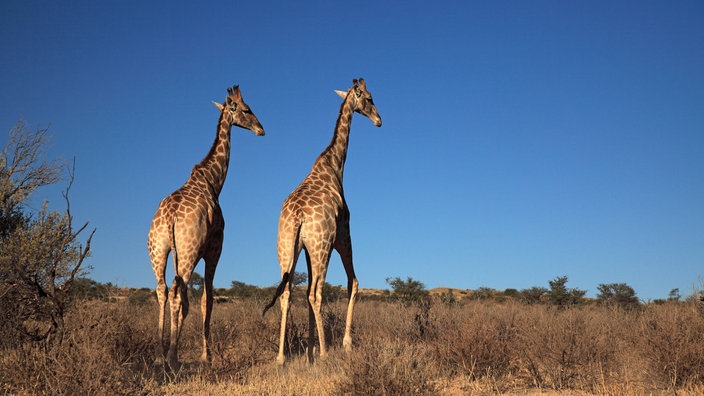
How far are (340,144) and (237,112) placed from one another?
2.13 m

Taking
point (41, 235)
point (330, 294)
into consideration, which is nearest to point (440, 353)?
point (41, 235)

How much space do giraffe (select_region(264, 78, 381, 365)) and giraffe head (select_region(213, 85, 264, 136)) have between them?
1.57 meters

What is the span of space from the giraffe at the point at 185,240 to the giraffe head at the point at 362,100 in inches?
126

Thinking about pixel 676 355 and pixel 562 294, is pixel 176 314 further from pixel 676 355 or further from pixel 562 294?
pixel 562 294

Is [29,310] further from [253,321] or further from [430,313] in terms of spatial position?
[430,313]

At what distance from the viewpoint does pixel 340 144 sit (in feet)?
39.7

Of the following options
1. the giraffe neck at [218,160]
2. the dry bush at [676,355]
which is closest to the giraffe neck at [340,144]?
the giraffe neck at [218,160]

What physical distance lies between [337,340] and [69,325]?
565 cm

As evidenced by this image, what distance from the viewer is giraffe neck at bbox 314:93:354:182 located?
1174cm

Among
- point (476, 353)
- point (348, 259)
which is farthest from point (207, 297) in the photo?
point (476, 353)

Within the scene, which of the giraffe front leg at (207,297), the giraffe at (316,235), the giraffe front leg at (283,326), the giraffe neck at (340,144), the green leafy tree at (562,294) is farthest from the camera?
the green leafy tree at (562,294)

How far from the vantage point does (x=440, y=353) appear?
972 cm

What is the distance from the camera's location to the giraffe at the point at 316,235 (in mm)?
9805

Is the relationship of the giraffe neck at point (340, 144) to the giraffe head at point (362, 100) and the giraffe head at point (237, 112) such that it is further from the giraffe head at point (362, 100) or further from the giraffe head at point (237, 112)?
the giraffe head at point (237, 112)
